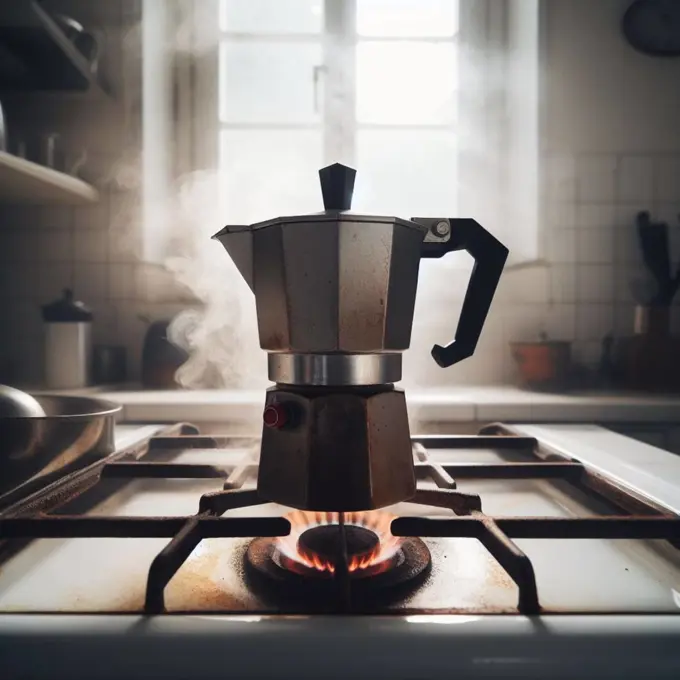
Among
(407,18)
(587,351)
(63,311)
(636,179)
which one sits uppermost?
(407,18)

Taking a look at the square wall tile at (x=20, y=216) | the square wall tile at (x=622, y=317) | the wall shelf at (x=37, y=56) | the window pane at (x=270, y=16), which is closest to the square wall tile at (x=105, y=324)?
the square wall tile at (x=20, y=216)

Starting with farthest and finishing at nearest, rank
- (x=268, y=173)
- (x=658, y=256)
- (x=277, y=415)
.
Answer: (x=268, y=173) < (x=658, y=256) < (x=277, y=415)

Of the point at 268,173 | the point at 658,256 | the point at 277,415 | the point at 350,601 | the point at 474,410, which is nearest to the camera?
the point at 350,601

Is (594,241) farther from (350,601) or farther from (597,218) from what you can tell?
(350,601)

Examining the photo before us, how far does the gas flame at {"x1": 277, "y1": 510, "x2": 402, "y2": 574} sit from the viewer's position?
1.31ft

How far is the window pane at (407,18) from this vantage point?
64.4 inches

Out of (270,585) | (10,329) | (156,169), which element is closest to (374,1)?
(156,169)

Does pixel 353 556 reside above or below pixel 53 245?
below

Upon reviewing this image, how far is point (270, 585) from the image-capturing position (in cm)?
37

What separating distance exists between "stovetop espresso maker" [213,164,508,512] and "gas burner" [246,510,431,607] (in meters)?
0.03

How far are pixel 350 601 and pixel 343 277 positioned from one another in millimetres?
253

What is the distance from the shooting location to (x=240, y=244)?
20.7 inches

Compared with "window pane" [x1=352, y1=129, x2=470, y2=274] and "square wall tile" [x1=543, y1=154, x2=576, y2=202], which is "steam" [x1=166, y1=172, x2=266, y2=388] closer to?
"window pane" [x1=352, y1=129, x2=470, y2=274]

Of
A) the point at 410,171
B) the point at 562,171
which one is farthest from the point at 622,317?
the point at 410,171
